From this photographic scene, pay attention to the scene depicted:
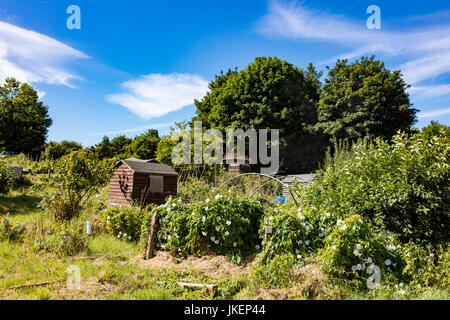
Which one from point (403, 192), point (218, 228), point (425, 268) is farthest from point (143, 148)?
point (425, 268)

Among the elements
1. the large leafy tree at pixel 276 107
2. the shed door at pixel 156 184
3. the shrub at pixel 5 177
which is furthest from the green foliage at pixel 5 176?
the large leafy tree at pixel 276 107

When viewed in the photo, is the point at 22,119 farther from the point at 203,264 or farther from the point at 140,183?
the point at 203,264

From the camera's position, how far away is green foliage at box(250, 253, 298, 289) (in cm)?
387

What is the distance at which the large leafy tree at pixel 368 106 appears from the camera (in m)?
20.6

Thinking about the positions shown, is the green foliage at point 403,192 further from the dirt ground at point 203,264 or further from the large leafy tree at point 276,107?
the large leafy tree at point 276,107

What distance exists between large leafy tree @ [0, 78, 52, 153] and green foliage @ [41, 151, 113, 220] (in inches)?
889

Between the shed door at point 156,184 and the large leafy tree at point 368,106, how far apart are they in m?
14.2

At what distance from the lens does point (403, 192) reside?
4738 millimetres

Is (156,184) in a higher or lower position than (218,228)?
higher

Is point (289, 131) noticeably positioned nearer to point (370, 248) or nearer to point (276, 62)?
point (276, 62)

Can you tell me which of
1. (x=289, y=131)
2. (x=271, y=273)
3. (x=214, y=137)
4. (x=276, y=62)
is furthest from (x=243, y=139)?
(x=271, y=273)

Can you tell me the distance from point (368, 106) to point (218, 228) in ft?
64.5

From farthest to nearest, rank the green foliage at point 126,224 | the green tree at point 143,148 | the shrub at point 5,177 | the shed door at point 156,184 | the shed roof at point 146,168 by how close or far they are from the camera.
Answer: the green tree at point 143,148
the shed door at point 156,184
the shed roof at point 146,168
the shrub at point 5,177
the green foliage at point 126,224

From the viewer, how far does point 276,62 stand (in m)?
23.3
